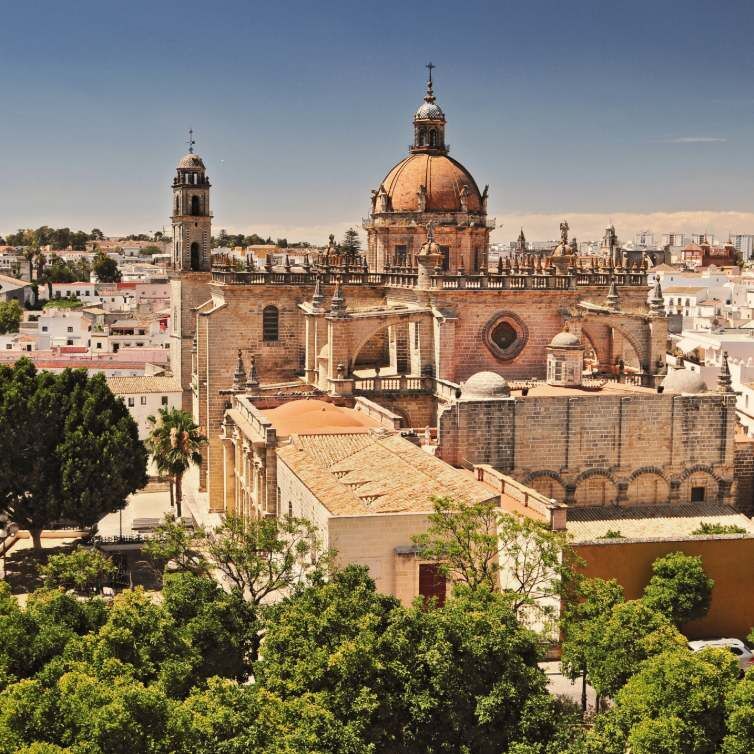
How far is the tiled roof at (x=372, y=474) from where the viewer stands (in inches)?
940

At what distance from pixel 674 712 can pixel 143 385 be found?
119ft

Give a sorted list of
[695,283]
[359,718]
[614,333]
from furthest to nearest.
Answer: [695,283] < [614,333] < [359,718]

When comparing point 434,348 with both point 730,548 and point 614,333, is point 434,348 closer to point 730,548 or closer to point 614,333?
point 614,333

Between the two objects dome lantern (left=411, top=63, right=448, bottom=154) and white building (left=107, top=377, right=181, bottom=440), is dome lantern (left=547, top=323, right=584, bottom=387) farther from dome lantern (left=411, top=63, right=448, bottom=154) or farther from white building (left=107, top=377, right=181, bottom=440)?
white building (left=107, top=377, right=181, bottom=440)

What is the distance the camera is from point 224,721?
48.8ft

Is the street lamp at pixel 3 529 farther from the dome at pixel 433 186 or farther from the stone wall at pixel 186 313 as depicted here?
the dome at pixel 433 186

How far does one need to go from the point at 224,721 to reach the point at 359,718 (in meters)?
2.39

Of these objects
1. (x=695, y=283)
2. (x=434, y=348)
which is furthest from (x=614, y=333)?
(x=695, y=283)

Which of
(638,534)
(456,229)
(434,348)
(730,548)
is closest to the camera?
(730,548)

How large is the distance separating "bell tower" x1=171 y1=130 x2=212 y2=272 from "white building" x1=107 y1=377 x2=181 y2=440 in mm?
5756

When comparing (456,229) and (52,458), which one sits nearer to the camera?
(52,458)

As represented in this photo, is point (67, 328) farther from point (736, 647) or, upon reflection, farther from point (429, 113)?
point (736, 647)

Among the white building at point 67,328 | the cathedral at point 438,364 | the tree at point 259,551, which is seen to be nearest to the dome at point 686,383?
the cathedral at point 438,364

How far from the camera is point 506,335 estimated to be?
38281mm
